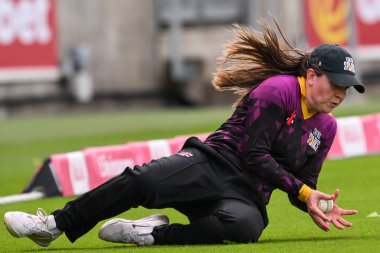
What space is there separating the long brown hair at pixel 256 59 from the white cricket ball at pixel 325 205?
828mm

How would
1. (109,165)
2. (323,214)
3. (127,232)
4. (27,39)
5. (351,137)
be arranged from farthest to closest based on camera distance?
(27,39), (351,137), (109,165), (127,232), (323,214)

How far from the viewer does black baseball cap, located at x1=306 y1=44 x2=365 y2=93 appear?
7.26 meters

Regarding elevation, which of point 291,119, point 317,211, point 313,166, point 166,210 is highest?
point 291,119

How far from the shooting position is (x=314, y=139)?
7523 millimetres

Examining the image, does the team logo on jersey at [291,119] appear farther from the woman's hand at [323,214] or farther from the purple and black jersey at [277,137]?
the woman's hand at [323,214]

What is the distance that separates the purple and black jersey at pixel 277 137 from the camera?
23.8ft

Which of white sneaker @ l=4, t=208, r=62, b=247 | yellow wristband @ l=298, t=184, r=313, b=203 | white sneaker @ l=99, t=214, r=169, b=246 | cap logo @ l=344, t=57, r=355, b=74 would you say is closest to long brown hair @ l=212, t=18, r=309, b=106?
cap logo @ l=344, t=57, r=355, b=74

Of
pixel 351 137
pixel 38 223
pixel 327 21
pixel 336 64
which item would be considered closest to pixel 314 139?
pixel 336 64

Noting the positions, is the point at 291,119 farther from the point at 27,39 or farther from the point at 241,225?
the point at 27,39

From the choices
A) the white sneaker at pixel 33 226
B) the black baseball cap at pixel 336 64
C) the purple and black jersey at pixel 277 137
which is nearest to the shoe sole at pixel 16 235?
the white sneaker at pixel 33 226

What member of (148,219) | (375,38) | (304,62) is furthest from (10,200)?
(375,38)

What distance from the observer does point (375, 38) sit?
28.6 m

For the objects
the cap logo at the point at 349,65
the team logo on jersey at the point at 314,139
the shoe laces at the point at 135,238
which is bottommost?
the shoe laces at the point at 135,238

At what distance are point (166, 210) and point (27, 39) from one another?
1537cm
